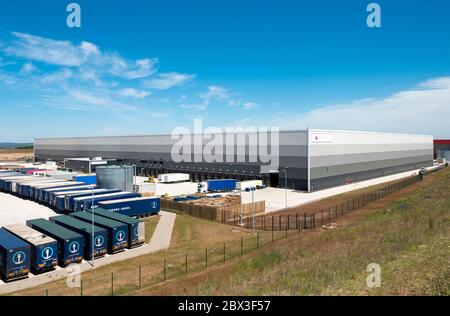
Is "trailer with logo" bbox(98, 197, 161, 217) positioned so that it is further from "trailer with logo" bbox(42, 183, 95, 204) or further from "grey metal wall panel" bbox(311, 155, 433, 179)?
"grey metal wall panel" bbox(311, 155, 433, 179)

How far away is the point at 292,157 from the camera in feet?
241

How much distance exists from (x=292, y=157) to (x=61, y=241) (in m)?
53.8

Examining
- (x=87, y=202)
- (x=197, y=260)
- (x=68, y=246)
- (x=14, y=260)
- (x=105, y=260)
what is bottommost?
(x=105, y=260)

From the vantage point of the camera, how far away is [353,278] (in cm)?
1673

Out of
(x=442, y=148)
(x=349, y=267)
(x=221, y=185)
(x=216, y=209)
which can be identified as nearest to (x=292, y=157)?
(x=221, y=185)

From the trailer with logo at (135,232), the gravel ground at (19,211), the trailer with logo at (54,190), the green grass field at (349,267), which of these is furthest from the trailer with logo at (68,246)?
the trailer with logo at (54,190)

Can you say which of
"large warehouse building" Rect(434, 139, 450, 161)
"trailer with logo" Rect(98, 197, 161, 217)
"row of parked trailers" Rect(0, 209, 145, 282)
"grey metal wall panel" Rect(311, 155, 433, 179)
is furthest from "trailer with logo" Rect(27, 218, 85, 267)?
"large warehouse building" Rect(434, 139, 450, 161)

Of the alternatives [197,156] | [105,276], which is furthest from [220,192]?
[105,276]

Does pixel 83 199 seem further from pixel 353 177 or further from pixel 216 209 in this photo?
pixel 353 177

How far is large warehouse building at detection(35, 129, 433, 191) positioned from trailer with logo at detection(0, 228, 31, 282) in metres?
49.8

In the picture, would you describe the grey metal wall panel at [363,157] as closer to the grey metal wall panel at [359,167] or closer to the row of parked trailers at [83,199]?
the grey metal wall panel at [359,167]

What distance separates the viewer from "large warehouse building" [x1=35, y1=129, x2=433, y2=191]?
7269cm

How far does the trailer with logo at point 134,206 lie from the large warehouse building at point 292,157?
97.0ft
